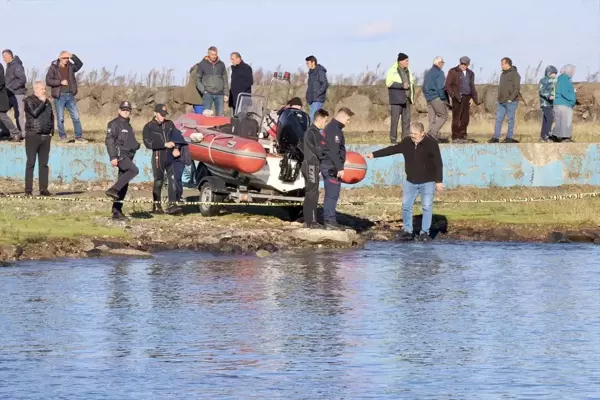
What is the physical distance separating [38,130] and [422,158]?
7.02m

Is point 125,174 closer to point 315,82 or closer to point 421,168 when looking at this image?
point 421,168

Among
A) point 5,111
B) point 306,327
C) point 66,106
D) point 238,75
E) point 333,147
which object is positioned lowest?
point 306,327

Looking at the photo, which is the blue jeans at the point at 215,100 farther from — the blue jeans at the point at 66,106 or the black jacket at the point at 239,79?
the blue jeans at the point at 66,106

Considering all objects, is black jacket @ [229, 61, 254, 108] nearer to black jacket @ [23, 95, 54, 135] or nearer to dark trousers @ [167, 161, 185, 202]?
black jacket @ [23, 95, 54, 135]

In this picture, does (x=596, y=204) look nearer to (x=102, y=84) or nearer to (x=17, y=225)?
(x=17, y=225)

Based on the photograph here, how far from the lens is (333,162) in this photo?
2073 cm

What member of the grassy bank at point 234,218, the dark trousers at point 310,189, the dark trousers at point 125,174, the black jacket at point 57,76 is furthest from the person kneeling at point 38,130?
the dark trousers at point 310,189

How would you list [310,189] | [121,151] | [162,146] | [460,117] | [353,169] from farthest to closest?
[460,117], [162,146], [121,151], [353,169], [310,189]

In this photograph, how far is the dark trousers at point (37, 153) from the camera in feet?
79.8

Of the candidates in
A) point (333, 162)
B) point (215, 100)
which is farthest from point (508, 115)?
point (333, 162)

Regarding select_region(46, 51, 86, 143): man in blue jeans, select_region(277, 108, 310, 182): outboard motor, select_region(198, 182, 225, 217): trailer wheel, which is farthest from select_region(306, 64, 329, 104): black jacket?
select_region(277, 108, 310, 182): outboard motor

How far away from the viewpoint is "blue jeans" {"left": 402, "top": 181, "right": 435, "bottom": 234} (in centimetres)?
2127

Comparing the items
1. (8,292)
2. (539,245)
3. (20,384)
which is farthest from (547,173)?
(20,384)

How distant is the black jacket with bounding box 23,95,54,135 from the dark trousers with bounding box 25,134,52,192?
11 centimetres
